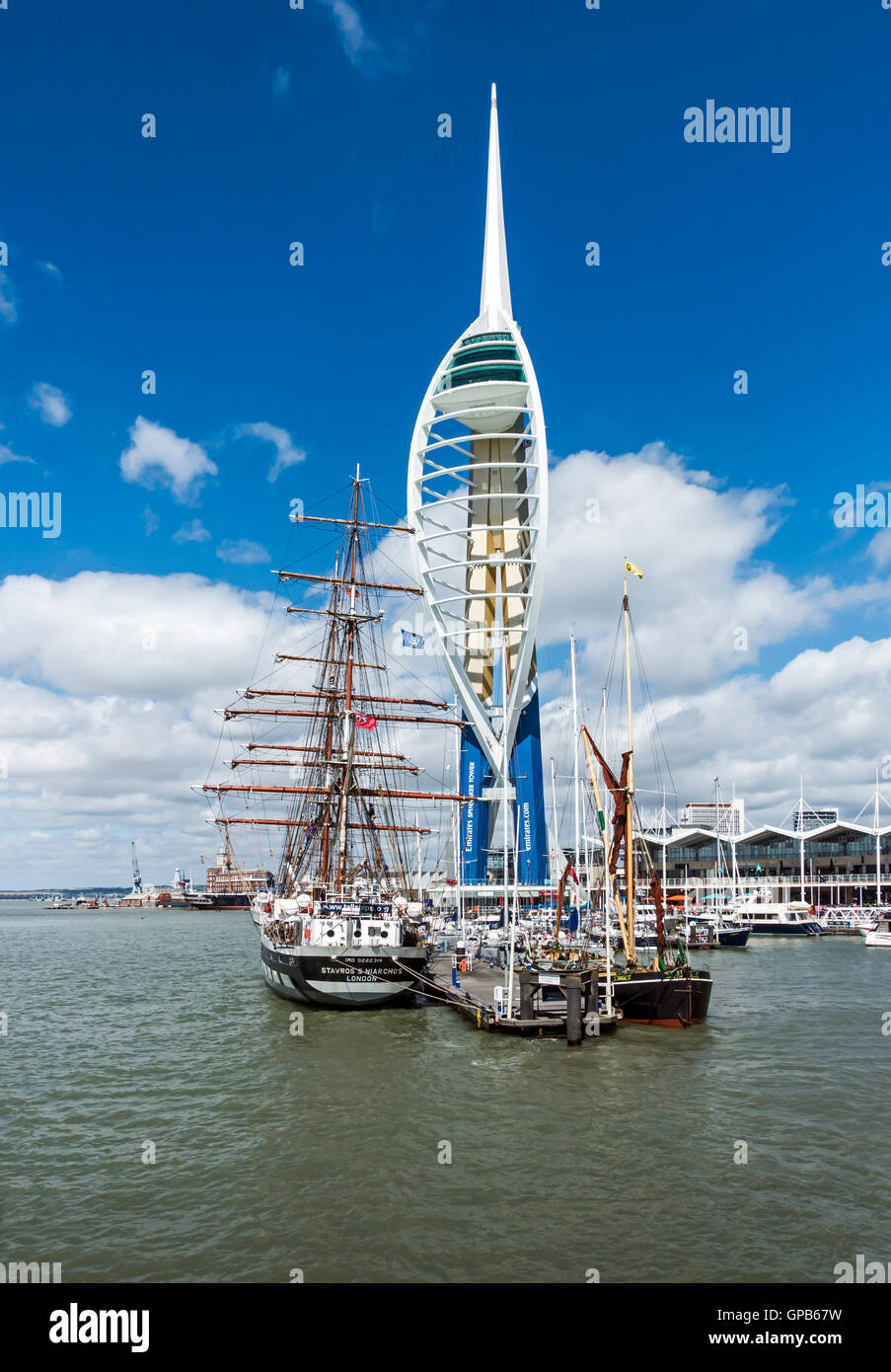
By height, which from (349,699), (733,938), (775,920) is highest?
(349,699)

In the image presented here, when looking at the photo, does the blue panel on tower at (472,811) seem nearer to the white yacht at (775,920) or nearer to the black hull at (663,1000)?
the white yacht at (775,920)

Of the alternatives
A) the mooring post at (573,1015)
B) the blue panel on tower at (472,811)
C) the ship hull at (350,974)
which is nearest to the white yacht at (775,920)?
the blue panel on tower at (472,811)

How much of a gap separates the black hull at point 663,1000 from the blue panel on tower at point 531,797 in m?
51.4

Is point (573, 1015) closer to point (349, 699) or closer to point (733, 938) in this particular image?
point (349, 699)

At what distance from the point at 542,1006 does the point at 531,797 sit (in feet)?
192

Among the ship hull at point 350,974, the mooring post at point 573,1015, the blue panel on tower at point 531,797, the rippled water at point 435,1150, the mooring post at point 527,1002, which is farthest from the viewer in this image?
the blue panel on tower at point 531,797

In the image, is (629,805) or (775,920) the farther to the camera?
(775,920)

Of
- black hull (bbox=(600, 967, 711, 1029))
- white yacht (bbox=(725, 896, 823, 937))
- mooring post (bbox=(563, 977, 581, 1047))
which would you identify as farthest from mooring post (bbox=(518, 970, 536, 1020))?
white yacht (bbox=(725, 896, 823, 937))

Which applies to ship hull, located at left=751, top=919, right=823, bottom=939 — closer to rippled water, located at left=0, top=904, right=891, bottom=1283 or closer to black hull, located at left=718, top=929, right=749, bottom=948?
black hull, located at left=718, top=929, right=749, bottom=948

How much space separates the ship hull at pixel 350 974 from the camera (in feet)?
107

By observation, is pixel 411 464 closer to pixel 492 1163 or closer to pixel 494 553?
pixel 494 553

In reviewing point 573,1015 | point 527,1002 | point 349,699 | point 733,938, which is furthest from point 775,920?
point 573,1015

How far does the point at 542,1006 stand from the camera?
31250 mm
